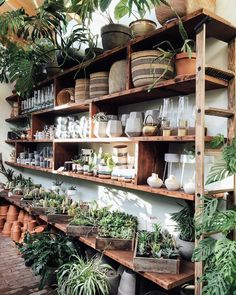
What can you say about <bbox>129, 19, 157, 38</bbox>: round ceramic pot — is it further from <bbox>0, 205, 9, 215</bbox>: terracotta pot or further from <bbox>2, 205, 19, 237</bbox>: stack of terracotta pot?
<bbox>0, 205, 9, 215</bbox>: terracotta pot

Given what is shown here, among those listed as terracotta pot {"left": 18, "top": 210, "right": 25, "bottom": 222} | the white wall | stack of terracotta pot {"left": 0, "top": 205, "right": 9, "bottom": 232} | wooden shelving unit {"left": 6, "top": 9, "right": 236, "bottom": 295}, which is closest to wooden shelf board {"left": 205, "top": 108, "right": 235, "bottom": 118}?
wooden shelving unit {"left": 6, "top": 9, "right": 236, "bottom": 295}

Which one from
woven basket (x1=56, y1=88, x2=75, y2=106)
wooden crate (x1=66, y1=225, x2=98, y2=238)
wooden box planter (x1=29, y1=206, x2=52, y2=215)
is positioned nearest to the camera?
wooden crate (x1=66, y1=225, x2=98, y2=238)

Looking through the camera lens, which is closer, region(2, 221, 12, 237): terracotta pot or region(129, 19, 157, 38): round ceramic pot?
region(129, 19, 157, 38): round ceramic pot

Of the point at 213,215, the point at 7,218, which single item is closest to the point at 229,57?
the point at 213,215

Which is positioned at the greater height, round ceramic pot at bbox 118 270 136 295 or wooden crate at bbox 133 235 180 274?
wooden crate at bbox 133 235 180 274

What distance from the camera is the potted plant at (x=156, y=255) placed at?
1712 millimetres

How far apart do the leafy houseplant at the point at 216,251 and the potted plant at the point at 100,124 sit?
1174mm

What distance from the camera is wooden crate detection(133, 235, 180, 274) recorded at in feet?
5.60

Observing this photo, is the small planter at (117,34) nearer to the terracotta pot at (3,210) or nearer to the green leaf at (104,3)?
the green leaf at (104,3)

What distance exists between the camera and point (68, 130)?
3.02m

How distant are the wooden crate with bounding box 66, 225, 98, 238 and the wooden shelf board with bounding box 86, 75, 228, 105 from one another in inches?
44.7

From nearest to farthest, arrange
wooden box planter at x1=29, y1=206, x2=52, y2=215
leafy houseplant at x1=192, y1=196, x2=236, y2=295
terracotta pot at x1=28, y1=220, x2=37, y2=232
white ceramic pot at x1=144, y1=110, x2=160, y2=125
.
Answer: leafy houseplant at x1=192, y1=196, x2=236, y2=295 → white ceramic pot at x1=144, y1=110, x2=160, y2=125 → wooden box planter at x1=29, y1=206, x2=52, y2=215 → terracotta pot at x1=28, y1=220, x2=37, y2=232

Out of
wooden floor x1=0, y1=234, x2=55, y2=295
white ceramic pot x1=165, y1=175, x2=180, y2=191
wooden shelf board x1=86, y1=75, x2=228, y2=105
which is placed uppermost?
wooden shelf board x1=86, y1=75, x2=228, y2=105

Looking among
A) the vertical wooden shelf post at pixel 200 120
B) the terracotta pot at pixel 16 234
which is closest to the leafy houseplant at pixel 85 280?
the vertical wooden shelf post at pixel 200 120
